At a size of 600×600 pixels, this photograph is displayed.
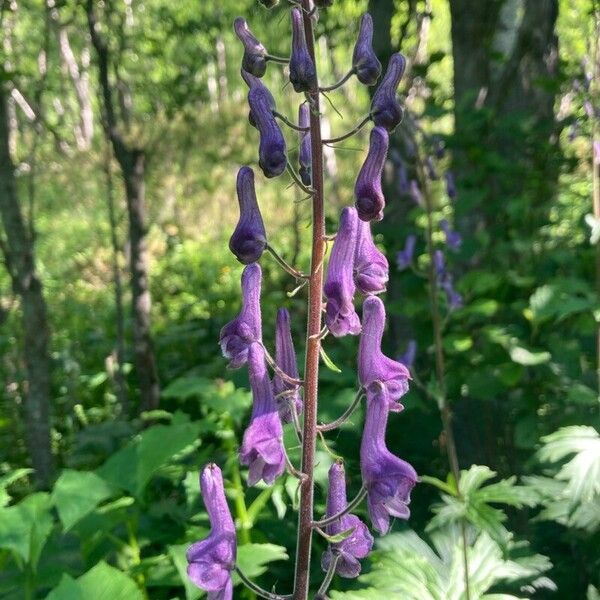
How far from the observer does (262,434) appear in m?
1.52

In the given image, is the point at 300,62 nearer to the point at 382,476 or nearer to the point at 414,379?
the point at 382,476

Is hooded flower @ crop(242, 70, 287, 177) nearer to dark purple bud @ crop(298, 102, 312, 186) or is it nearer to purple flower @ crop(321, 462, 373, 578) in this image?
dark purple bud @ crop(298, 102, 312, 186)

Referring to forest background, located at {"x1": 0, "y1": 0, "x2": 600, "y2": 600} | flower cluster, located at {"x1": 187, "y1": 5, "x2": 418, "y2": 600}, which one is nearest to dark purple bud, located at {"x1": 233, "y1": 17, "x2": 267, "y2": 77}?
flower cluster, located at {"x1": 187, "y1": 5, "x2": 418, "y2": 600}

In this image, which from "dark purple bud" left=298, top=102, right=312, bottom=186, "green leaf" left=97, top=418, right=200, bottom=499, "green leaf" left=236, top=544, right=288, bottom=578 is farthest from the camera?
"green leaf" left=97, top=418, right=200, bottom=499

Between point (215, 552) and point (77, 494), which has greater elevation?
point (215, 552)

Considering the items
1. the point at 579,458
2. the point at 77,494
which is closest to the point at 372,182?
the point at 579,458

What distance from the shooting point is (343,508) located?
5.71 feet

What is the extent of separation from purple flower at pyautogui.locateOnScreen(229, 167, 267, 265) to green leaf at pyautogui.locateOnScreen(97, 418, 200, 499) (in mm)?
1389

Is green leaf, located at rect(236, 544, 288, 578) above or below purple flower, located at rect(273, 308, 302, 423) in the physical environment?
below

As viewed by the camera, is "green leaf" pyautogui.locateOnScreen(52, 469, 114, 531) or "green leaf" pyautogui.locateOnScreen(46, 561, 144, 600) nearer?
"green leaf" pyautogui.locateOnScreen(46, 561, 144, 600)

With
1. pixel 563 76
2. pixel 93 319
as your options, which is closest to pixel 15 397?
pixel 93 319

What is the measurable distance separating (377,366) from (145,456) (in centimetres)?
149

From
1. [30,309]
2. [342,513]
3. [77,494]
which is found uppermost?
[30,309]

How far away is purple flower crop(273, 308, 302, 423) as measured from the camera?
1.69 meters
